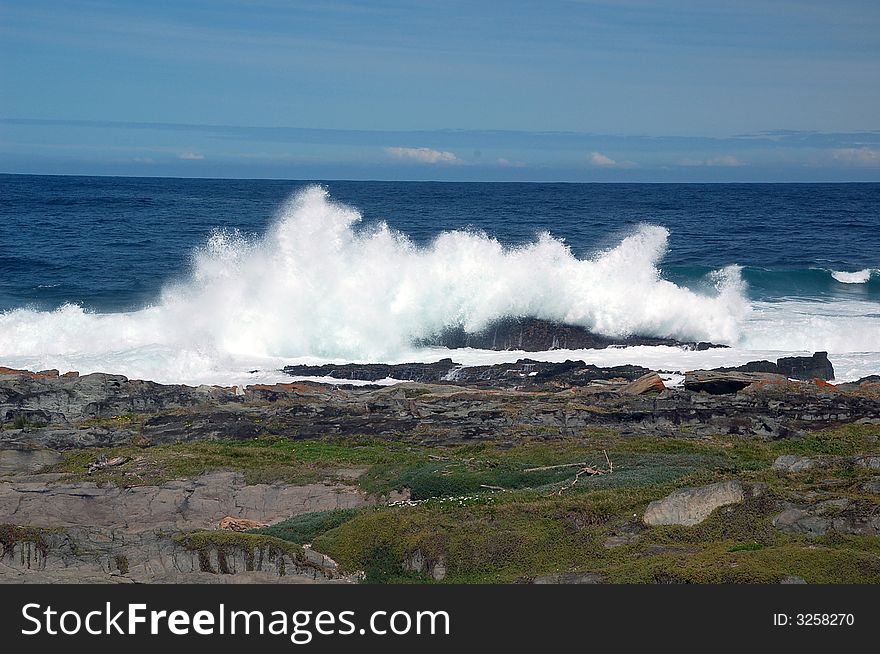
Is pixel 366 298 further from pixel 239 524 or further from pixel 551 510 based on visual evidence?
pixel 551 510

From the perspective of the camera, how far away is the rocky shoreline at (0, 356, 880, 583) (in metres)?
11.9

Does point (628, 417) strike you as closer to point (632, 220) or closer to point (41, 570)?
point (41, 570)

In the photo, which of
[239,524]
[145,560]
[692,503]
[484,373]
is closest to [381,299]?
[484,373]

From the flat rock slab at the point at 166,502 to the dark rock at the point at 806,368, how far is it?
15.7 metres

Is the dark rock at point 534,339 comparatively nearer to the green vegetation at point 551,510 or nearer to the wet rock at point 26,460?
the green vegetation at point 551,510

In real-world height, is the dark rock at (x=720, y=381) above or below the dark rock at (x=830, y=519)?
below

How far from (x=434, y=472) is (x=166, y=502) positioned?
4.62 meters

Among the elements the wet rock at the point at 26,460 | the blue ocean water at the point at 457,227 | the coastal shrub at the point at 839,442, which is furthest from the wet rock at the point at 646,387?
the blue ocean water at the point at 457,227

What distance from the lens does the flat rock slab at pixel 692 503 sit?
12539 millimetres

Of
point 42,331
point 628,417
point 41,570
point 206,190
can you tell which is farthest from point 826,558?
point 206,190

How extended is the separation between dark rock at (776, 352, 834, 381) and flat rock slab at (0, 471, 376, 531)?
51.4 feet

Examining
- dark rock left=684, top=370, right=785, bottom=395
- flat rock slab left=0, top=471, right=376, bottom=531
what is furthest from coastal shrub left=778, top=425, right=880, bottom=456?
flat rock slab left=0, top=471, right=376, bottom=531

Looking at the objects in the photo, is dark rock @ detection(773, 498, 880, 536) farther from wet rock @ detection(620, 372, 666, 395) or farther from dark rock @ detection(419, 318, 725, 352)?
dark rock @ detection(419, 318, 725, 352)

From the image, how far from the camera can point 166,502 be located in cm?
1653
